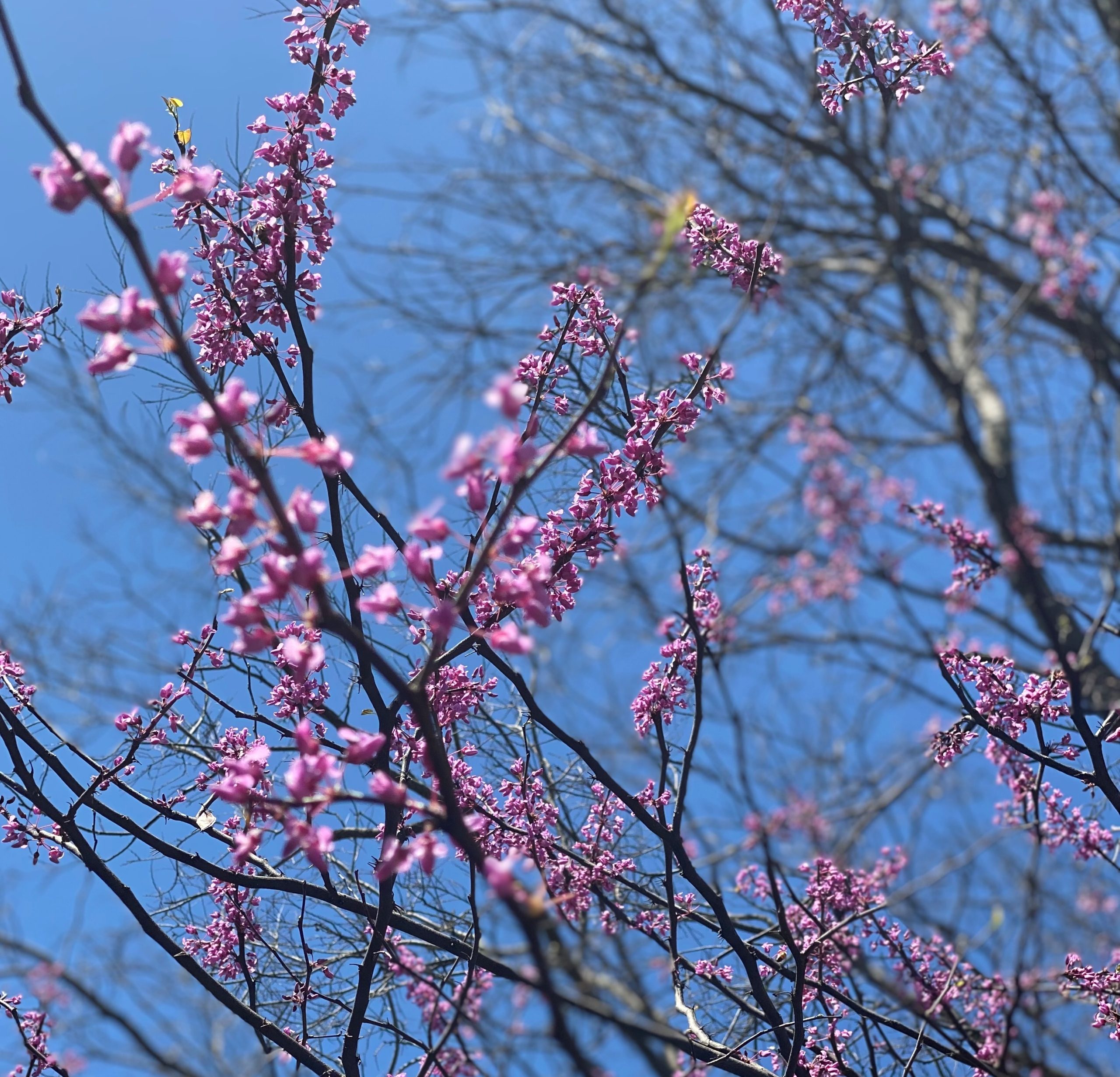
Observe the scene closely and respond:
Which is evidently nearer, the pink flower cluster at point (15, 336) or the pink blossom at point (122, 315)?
the pink blossom at point (122, 315)

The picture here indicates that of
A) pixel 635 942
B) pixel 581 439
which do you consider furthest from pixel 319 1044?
pixel 581 439

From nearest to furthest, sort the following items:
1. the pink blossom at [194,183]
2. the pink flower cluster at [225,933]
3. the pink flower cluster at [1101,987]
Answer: the pink blossom at [194,183]
the pink flower cluster at [225,933]
the pink flower cluster at [1101,987]

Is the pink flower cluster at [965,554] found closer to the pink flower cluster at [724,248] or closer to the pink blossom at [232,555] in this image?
the pink flower cluster at [724,248]

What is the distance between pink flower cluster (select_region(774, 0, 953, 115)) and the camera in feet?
9.07

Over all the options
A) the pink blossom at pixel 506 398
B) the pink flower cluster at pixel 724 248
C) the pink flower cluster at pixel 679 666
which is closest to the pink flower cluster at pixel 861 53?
the pink flower cluster at pixel 724 248

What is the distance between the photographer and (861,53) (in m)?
2.82

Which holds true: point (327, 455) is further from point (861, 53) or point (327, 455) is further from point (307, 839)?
point (861, 53)

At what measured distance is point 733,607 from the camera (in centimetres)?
318

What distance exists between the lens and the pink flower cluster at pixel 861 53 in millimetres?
2766

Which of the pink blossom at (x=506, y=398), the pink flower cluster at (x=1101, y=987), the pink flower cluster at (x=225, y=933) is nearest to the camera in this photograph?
the pink blossom at (x=506, y=398)

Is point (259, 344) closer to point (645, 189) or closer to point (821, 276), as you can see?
point (645, 189)

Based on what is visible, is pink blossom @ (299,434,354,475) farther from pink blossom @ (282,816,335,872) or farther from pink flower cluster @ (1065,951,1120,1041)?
pink flower cluster @ (1065,951,1120,1041)

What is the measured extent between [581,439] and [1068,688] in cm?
181

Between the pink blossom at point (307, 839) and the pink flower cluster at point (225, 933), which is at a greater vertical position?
the pink flower cluster at point (225, 933)
